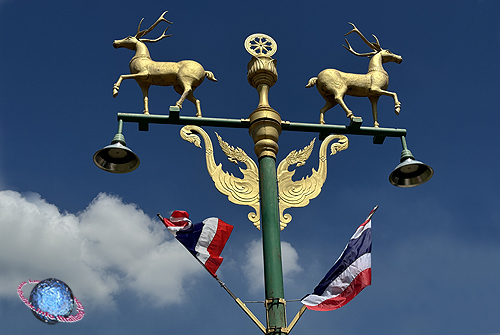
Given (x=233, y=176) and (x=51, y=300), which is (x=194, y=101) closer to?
(x=233, y=176)

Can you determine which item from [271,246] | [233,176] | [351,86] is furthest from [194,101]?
[271,246]

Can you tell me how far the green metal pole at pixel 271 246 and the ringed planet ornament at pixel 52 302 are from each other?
2.65 metres

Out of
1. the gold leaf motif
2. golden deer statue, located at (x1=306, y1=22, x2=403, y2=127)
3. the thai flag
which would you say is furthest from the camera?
golden deer statue, located at (x1=306, y1=22, x2=403, y2=127)

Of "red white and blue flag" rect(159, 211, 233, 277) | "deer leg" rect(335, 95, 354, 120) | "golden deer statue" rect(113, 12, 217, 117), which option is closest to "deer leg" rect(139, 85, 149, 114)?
"golden deer statue" rect(113, 12, 217, 117)

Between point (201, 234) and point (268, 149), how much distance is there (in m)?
1.64

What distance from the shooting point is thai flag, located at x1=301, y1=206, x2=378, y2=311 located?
26.5 feet

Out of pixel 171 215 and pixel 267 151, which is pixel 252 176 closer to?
pixel 267 151

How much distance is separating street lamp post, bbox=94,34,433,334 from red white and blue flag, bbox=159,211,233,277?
0.48 m

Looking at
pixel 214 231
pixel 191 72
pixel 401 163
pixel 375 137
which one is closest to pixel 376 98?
pixel 375 137

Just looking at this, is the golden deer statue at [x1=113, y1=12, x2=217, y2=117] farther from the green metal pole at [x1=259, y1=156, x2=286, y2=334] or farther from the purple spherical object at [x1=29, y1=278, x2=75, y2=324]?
the purple spherical object at [x1=29, y1=278, x2=75, y2=324]

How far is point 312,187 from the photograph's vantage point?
9195 millimetres

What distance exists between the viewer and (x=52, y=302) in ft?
26.5

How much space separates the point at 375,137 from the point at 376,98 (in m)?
0.89

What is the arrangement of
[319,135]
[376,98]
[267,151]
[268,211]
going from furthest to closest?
[376,98] → [319,135] → [267,151] → [268,211]
